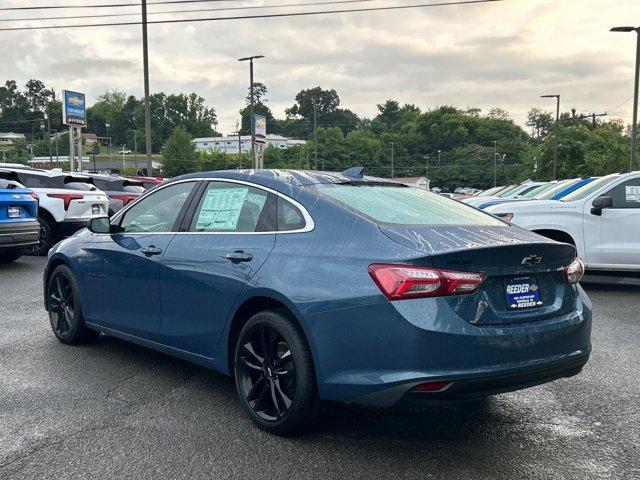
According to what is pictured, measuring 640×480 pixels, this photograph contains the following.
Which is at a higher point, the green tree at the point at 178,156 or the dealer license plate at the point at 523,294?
the green tree at the point at 178,156

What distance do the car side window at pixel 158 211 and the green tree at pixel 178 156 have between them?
338 feet

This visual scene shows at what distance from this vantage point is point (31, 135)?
13900 centimetres

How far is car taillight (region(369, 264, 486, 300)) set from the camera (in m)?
3.05

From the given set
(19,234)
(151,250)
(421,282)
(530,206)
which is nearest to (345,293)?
(421,282)

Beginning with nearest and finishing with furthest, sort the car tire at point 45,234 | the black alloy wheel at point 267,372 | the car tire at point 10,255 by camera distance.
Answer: the black alloy wheel at point 267,372, the car tire at point 10,255, the car tire at point 45,234

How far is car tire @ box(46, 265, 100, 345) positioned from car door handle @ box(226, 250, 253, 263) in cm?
221

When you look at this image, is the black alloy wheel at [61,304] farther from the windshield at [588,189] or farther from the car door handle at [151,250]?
the windshield at [588,189]

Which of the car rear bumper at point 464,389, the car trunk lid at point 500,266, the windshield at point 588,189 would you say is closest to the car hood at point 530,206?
the windshield at point 588,189

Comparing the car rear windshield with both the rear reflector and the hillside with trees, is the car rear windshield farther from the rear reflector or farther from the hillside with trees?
the hillside with trees

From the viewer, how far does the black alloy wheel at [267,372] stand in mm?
3525

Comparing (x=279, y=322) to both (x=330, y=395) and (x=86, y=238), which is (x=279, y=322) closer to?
(x=330, y=395)

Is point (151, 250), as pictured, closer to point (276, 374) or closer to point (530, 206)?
point (276, 374)

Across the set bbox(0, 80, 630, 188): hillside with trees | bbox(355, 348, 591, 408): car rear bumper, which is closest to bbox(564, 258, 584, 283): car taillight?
bbox(355, 348, 591, 408): car rear bumper

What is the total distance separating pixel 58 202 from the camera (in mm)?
12148
